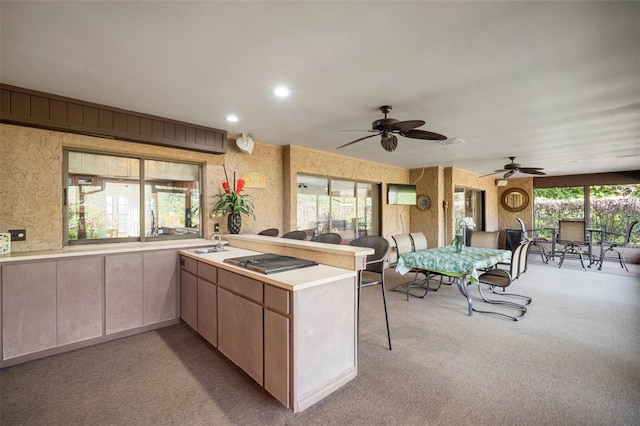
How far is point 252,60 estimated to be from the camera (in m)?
2.13

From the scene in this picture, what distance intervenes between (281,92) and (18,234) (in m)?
2.89

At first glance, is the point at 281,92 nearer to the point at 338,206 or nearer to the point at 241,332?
the point at 241,332

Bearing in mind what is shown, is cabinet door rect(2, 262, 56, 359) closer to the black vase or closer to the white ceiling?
the white ceiling

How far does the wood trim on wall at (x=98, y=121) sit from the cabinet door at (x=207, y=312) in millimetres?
1876

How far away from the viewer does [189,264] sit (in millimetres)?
3029

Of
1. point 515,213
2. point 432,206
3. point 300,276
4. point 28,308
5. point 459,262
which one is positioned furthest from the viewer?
point 515,213

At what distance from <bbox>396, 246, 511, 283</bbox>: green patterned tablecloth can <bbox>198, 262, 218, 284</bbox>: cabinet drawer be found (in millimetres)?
2638

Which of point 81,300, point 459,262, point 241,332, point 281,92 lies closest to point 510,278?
point 459,262

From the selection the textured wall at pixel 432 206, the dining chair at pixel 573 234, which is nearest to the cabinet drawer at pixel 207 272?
the textured wall at pixel 432 206

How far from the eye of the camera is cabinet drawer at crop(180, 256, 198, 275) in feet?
9.46

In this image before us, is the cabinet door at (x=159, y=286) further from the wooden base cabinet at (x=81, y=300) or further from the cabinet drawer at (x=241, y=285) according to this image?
the cabinet drawer at (x=241, y=285)

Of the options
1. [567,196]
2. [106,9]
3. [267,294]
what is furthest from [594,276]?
[106,9]

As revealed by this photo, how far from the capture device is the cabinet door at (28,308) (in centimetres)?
239

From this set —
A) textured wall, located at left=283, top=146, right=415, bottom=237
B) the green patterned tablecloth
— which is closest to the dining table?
the green patterned tablecloth
